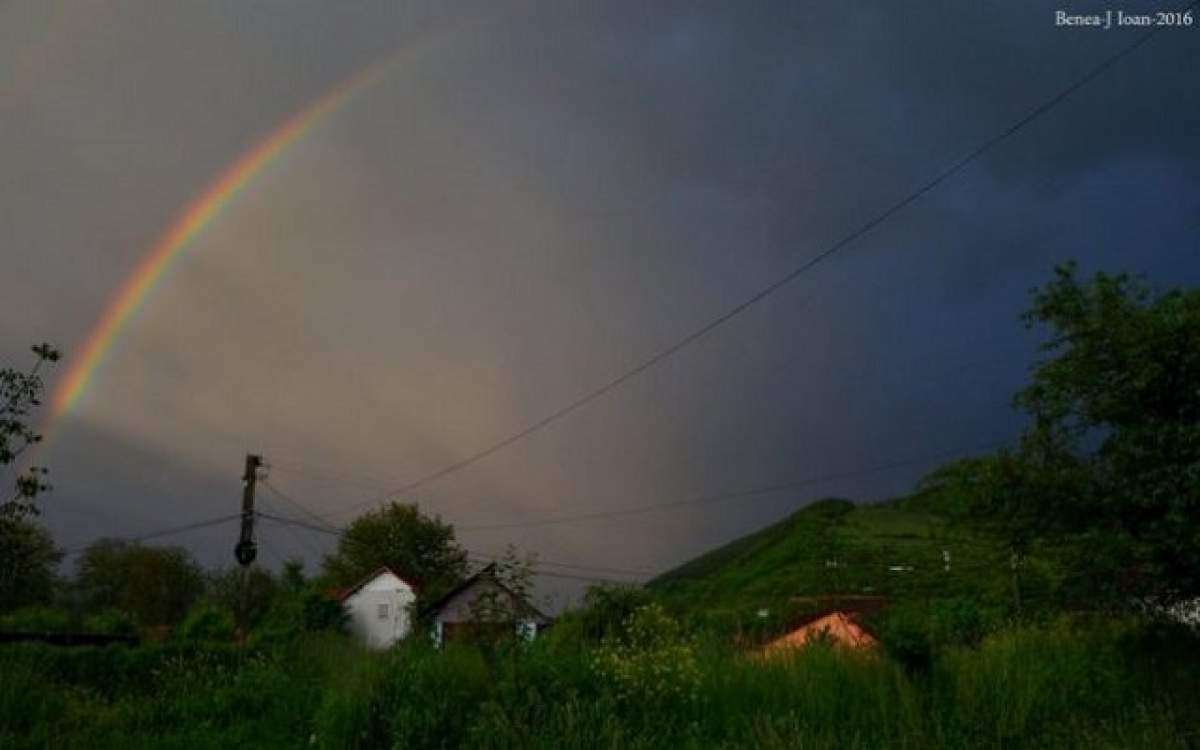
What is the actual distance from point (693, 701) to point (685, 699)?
10cm

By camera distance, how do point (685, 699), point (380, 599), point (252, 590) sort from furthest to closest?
point (252, 590), point (380, 599), point (685, 699)

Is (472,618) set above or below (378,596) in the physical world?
below

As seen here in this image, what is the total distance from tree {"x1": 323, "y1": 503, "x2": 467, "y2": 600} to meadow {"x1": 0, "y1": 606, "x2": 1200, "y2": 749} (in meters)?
78.7

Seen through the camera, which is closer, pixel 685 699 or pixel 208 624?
pixel 685 699

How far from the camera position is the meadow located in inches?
361

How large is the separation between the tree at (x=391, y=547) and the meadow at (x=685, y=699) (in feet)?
258

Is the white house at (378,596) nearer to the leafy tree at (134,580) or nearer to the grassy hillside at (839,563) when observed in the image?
the grassy hillside at (839,563)

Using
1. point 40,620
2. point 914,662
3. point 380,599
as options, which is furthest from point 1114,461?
point 380,599

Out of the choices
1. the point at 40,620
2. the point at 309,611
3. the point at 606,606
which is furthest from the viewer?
the point at 309,611

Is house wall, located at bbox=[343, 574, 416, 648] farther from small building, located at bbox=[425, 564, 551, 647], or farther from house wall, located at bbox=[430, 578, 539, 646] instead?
small building, located at bbox=[425, 564, 551, 647]

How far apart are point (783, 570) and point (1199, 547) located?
58508 mm

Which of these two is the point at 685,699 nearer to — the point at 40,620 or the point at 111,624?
the point at 111,624

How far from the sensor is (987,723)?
9328mm

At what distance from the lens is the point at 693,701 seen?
10398 mm
